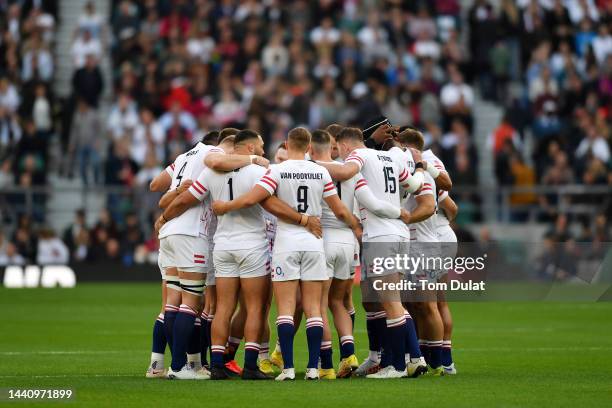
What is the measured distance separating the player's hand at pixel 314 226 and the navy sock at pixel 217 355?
59.2 inches

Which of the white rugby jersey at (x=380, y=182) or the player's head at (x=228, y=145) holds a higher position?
the player's head at (x=228, y=145)

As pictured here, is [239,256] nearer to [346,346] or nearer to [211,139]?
[346,346]

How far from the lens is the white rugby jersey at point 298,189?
1452cm

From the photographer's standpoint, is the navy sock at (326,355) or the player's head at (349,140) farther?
the player's head at (349,140)

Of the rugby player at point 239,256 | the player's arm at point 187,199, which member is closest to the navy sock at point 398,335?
the rugby player at point 239,256

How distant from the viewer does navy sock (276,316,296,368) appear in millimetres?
14391

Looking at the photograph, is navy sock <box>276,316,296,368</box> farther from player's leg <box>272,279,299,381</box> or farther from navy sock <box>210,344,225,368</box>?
navy sock <box>210,344,225,368</box>

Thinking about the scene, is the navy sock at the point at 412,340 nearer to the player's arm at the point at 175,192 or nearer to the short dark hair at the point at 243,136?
the short dark hair at the point at 243,136

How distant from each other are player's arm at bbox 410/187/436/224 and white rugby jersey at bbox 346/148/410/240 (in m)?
0.16

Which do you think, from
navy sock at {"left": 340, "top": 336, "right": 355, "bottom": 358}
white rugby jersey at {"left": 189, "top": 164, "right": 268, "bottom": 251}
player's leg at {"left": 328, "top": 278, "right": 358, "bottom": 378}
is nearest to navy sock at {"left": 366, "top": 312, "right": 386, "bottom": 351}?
player's leg at {"left": 328, "top": 278, "right": 358, "bottom": 378}

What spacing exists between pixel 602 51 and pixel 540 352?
63.4ft

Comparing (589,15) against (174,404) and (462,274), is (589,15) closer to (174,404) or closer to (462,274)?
(462,274)

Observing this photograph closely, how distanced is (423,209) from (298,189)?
1477 mm

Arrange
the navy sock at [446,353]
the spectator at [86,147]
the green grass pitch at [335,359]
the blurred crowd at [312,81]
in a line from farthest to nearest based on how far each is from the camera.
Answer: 1. the spectator at [86,147]
2. the blurred crowd at [312,81]
3. the navy sock at [446,353]
4. the green grass pitch at [335,359]
